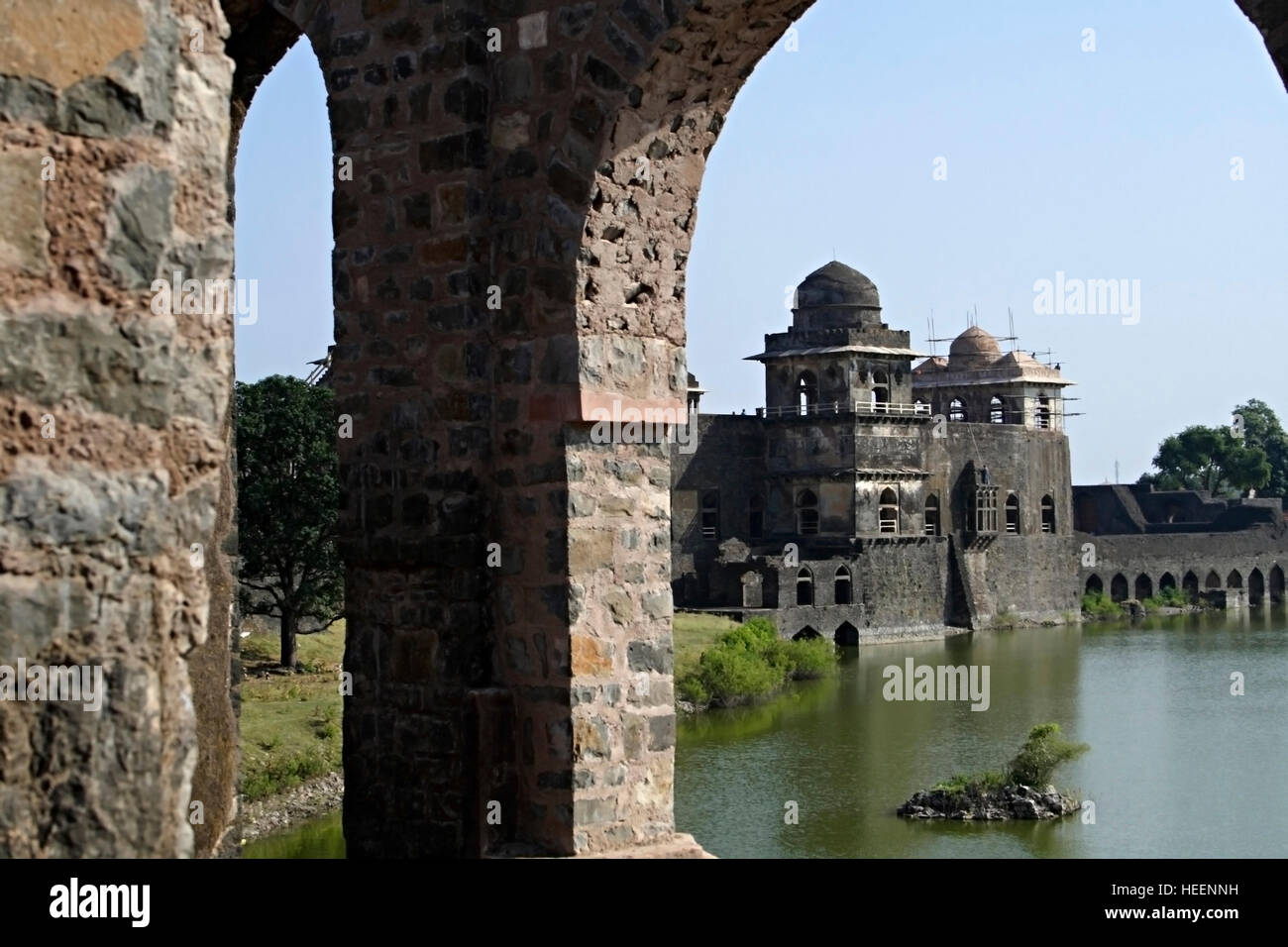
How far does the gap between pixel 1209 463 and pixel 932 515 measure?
23.9 metres

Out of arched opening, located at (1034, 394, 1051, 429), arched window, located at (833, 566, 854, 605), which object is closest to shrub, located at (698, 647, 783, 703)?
arched window, located at (833, 566, 854, 605)

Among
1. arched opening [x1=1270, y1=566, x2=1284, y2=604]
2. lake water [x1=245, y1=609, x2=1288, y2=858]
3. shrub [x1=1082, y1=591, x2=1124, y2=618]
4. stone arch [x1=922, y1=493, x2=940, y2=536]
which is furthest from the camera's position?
arched opening [x1=1270, y1=566, x2=1284, y2=604]

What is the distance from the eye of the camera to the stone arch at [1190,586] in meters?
45.0

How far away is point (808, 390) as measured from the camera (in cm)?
3634

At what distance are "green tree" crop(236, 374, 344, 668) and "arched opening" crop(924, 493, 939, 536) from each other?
20.2 meters

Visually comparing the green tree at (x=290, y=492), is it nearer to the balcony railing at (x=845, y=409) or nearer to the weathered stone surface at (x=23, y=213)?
the balcony railing at (x=845, y=409)

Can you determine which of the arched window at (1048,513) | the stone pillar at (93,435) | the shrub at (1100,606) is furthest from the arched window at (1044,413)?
the stone pillar at (93,435)

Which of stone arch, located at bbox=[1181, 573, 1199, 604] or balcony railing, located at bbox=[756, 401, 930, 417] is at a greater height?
balcony railing, located at bbox=[756, 401, 930, 417]

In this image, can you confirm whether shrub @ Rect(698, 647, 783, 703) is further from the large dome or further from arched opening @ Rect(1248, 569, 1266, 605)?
arched opening @ Rect(1248, 569, 1266, 605)

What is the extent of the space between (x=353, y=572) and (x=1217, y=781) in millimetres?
15123

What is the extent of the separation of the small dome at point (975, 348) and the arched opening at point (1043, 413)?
1736mm

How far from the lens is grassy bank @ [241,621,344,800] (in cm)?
1673

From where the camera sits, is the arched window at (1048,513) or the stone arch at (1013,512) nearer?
the stone arch at (1013,512)

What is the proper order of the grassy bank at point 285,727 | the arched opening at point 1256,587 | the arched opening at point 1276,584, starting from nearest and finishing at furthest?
the grassy bank at point 285,727, the arched opening at point 1256,587, the arched opening at point 1276,584
